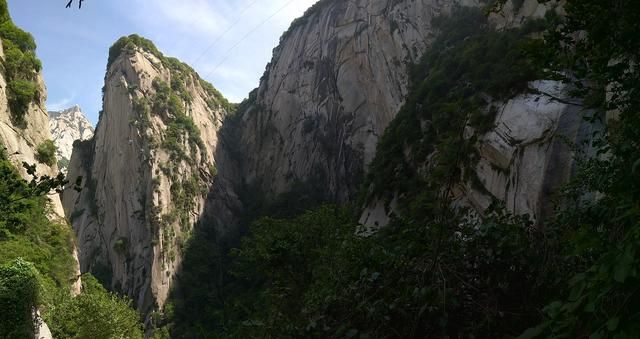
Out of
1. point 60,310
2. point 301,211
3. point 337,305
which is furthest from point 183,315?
point 337,305

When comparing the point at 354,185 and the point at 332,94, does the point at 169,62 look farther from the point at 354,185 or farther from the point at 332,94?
the point at 354,185

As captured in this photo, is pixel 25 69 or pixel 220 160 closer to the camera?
pixel 25 69

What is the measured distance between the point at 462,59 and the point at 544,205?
14403 mm

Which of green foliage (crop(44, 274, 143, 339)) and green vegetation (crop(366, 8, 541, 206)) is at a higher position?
green vegetation (crop(366, 8, 541, 206))

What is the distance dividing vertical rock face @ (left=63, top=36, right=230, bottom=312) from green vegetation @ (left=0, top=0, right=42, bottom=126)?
2357 cm

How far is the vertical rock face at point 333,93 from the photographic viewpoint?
46.1 metres

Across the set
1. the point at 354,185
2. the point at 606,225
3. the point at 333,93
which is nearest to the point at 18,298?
the point at 606,225

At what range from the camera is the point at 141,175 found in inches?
2131

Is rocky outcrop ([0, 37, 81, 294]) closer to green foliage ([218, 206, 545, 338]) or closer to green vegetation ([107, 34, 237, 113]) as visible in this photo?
green foliage ([218, 206, 545, 338])

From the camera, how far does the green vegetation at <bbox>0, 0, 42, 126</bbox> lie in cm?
2755

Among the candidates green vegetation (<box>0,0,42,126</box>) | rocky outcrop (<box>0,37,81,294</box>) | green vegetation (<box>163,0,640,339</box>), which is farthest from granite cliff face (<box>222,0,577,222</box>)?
green vegetation (<box>163,0,640,339</box>)

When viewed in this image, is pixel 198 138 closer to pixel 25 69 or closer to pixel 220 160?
pixel 220 160

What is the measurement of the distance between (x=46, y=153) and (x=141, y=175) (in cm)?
2651

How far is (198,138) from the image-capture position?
59594 millimetres
